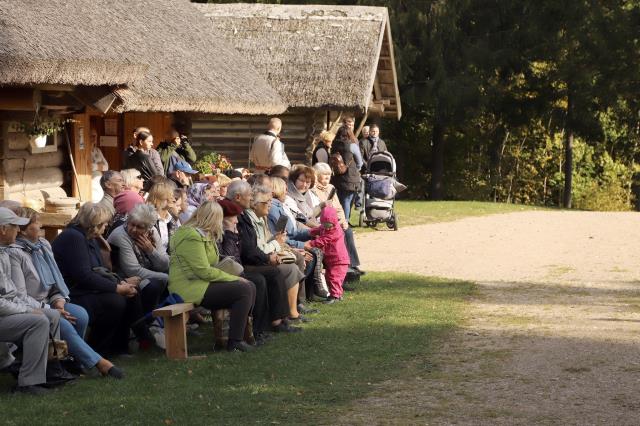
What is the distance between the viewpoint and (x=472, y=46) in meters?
36.2

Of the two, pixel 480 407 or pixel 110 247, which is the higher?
pixel 110 247

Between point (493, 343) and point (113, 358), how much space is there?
354 centimetres

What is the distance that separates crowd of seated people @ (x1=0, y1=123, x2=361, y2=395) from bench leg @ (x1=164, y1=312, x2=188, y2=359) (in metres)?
0.36

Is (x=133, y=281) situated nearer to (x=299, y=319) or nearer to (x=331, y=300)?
(x=299, y=319)

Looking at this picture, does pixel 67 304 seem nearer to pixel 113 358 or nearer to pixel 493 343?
pixel 113 358

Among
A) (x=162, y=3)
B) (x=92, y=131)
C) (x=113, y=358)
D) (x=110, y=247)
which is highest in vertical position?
(x=162, y=3)

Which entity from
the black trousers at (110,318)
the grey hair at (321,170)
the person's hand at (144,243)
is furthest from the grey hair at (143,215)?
Result: the grey hair at (321,170)

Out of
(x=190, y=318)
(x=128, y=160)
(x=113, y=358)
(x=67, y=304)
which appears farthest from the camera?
(x=128, y=160)

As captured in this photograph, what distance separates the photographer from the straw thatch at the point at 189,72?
17047mm

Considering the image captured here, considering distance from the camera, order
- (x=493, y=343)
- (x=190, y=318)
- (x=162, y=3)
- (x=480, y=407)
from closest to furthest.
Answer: (x=480, y=407) < (x=493, y=343) < (x=190, y=318) < (x=162, y=3)

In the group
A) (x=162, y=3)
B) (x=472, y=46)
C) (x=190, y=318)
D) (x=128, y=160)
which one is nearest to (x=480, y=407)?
(x=190, y=318)

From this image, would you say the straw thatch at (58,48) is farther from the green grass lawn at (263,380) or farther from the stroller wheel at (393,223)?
the stroller wheel at (393,223)

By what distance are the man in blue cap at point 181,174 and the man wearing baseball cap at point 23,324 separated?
723 cm

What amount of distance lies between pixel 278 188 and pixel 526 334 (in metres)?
3.18
